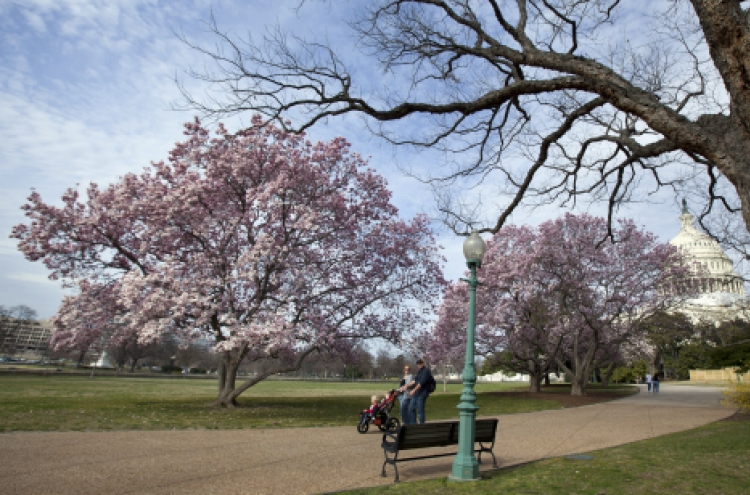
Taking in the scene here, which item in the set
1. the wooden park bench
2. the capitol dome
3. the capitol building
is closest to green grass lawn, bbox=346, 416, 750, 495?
the wooden park bench

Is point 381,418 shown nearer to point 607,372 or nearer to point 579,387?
point 579,387

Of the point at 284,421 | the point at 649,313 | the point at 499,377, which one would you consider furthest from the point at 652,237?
the point at 499,377

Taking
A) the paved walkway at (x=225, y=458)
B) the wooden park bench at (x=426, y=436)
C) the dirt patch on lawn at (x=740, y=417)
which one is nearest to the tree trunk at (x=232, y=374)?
the paved walkway at (x=225, y=458)

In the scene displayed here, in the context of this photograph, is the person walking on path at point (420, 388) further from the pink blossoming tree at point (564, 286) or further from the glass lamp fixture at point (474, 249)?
the pink blossoming tree at point (564, 286)

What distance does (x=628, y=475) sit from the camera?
6.44 metres

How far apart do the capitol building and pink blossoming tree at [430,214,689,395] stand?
1.93m

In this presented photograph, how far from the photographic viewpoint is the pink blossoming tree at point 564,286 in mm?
24531

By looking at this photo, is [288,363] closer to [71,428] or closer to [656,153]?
[71,428]

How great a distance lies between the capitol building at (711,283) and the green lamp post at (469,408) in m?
6.50

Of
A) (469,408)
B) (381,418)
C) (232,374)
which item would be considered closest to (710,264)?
(232,374)

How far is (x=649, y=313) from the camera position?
86.3 ft

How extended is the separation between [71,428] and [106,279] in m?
7.36

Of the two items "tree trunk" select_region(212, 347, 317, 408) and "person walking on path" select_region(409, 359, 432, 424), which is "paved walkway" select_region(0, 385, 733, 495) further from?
"tree trunk" select_region(212, 347, 317, 408)

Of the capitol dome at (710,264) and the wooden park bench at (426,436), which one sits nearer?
the wooden park bench at (426,436)
